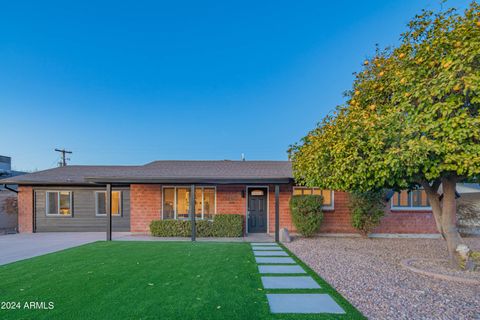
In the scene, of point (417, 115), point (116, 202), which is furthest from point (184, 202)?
point (417, 115)

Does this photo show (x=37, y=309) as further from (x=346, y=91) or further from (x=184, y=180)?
(x=346, y=91)

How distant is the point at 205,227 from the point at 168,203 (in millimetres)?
2234

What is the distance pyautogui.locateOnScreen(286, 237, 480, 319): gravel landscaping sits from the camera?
3430 mm

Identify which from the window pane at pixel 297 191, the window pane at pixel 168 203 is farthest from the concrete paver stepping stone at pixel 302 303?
the window pane at pixel 168 203

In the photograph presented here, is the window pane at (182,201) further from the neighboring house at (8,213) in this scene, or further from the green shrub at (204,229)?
the neighboring house at (8,213)

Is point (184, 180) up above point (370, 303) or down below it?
above

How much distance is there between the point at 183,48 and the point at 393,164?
1337cm

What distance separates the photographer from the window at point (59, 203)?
1152cm

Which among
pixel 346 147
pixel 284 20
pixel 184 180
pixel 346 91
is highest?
pixel 284 20

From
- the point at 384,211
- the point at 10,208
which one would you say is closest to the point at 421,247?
the point at 384,211

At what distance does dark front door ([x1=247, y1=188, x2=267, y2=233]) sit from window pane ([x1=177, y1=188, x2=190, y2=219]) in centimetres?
280

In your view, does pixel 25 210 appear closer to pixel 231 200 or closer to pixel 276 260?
pixel 231 200

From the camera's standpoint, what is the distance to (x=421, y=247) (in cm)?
816

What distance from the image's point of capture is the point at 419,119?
441 centimetres
